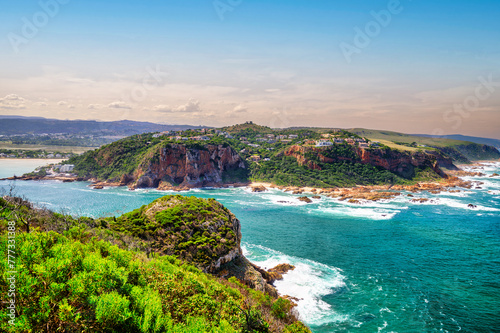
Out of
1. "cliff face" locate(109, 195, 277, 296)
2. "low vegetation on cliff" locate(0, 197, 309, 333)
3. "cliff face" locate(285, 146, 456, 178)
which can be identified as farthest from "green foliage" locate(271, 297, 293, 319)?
"cliff face" locate(285, 146, 456, 178)

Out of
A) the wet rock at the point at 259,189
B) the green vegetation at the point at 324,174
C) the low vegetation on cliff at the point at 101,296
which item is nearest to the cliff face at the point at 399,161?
the green vegetation at the point at 324,174

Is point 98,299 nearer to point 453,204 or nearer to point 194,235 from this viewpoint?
point 194,235

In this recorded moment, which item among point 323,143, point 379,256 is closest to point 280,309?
point 379,256

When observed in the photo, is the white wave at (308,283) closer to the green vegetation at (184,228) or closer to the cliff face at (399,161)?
the green vegetation at (184,228)

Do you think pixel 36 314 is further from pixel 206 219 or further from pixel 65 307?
pixel 206 219

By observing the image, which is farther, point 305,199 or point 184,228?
point 305,199
